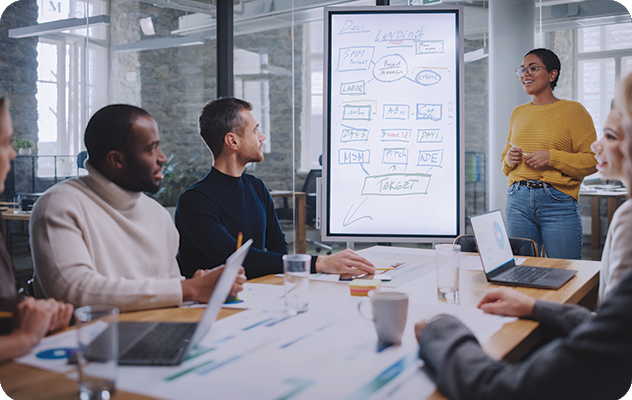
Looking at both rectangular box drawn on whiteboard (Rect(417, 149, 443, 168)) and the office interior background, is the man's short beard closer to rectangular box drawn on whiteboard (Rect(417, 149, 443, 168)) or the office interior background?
Result: rectangular box drawn on whiteboard (Rect(417, 149, 443, 168))

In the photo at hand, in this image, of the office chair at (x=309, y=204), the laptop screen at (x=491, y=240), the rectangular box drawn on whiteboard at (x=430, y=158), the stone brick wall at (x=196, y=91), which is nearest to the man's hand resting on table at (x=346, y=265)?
the laptop screen at (x=491, y=240)

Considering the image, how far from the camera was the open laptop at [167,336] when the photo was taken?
916 millimetres

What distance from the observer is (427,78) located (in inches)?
96.5

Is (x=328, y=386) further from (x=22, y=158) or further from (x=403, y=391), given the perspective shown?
(x=22, y=158)

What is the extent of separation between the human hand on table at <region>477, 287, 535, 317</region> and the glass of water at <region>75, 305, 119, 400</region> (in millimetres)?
871

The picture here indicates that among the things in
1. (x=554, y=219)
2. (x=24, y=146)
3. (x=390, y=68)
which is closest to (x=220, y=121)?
(x=390, y=68)

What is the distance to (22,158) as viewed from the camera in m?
4.05

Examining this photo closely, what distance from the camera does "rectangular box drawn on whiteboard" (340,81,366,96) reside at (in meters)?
2.47

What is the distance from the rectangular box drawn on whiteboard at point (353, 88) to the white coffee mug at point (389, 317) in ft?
5.31

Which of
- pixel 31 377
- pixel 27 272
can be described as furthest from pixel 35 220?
pixel 27 272

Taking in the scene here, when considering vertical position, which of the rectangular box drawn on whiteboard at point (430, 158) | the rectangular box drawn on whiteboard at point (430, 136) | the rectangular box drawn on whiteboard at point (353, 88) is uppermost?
the rectangular box drawn on whiteboard at point (353, 88)

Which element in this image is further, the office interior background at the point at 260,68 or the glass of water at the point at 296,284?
the office interior background at the point at 260,68

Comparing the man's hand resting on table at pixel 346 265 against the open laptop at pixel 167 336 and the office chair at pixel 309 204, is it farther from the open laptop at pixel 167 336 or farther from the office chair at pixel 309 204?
the office chair at pixel 309 204

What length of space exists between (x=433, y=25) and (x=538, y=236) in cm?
130
